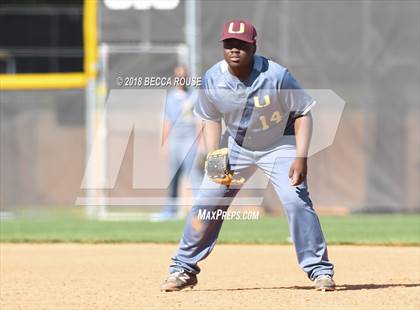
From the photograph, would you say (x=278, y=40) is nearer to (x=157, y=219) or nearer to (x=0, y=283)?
(x=157, y=219)

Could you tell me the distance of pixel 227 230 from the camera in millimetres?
13906

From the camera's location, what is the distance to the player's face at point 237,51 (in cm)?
761

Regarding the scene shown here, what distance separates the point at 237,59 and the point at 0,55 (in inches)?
762

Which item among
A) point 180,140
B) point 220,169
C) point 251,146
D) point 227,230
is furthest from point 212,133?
point 180,140

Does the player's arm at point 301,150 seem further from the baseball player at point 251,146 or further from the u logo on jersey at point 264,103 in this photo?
the u logo on jersey at point 264,103

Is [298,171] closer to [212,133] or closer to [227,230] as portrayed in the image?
[212,133]

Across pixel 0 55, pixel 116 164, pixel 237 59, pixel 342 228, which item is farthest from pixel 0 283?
pixel 0 55

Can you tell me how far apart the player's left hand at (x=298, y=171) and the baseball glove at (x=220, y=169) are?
0.46 metres

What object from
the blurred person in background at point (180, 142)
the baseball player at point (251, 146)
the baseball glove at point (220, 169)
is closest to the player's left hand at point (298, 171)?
the baseball player at point (251, 146)

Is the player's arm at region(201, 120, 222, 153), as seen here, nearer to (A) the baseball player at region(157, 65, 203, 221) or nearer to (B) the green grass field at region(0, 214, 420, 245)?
(B) the green grass field at region(0, 214, 420, 245)

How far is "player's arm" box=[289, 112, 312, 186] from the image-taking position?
7734 mm

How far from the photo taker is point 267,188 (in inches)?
624

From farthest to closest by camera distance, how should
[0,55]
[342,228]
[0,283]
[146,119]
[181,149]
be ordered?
1. [0,55]
2. [146,119]
3. [181,149]
4. [342,228]
5. [0,283]

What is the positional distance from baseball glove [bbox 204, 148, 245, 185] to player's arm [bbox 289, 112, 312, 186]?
470 mm
